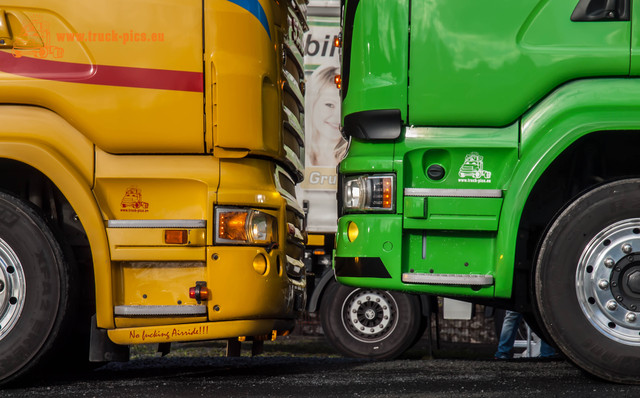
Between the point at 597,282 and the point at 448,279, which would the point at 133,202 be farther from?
the point at 597,282

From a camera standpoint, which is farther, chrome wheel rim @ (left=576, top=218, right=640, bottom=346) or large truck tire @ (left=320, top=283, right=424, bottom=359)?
large truck tire @ (left=320, top=283, right=424, bottom=359)

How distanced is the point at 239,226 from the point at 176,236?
346mm

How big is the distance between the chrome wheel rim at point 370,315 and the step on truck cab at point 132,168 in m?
4.32

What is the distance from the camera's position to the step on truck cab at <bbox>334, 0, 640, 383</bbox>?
4527mm

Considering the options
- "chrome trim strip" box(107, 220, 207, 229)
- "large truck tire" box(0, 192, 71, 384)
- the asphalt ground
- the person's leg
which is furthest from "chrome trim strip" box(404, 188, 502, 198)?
the person's leg

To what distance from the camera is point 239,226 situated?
15.8 ft

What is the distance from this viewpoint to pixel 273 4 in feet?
17.1

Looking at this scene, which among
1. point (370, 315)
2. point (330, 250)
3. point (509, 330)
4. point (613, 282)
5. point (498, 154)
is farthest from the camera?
point (330, 250)

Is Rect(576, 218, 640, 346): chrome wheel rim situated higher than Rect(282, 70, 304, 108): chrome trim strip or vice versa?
Rect(282, 70, 304, 108): chrome trim strip

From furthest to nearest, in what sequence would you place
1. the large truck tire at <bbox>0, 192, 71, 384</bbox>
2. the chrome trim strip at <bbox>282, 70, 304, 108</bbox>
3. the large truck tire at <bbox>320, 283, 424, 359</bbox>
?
the large truck tire at <bbox>320, 283, 424, 359</bbox> < the chrome trim strip at <bbox>282, 70, 304, 108</bbox> < the large truck tire at <bbox>0, 192, 71, 384</bbox>

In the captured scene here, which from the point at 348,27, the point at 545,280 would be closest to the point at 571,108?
the point at 545,280

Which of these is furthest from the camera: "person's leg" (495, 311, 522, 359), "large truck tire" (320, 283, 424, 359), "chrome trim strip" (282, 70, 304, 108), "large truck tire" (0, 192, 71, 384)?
"person's leg" (495, 311, 522, 359)

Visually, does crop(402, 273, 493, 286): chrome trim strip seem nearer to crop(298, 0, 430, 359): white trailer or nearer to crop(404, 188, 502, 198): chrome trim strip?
crop(404, 188, 502, 198): chrome trim strip

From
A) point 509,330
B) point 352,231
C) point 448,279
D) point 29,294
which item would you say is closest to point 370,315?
point 509,330
